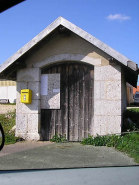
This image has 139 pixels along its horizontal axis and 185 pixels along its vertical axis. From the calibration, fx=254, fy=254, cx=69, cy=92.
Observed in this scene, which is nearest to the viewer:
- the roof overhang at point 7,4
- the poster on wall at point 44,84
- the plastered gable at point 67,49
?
the roof overhang at point 7,4

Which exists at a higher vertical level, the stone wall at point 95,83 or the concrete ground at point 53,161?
the stone wall at point 95,83

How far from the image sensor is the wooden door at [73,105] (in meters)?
6.09

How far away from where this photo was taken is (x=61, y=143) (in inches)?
231

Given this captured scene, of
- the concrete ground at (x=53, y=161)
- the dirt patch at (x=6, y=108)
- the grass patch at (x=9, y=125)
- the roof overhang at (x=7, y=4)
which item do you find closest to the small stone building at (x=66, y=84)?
the grass patch at (x=9, y=125)

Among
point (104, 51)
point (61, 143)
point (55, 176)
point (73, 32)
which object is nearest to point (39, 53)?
point (73, 32)

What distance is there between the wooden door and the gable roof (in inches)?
29.3

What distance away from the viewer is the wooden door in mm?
6094

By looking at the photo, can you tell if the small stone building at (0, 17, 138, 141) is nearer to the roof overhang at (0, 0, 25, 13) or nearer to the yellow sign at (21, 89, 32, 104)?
the yellow sign at (21, 89, 32, 104)

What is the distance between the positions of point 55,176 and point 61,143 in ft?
11.8

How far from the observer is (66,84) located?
6.21m

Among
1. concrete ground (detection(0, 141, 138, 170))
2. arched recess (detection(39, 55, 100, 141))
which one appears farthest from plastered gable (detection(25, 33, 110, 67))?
concrete ground (detection(0, 141, 138, 170))

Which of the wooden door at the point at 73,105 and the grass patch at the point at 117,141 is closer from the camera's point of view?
the grass patch at the point at 117,141

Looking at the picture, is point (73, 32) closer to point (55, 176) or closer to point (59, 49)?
point (59, 49)

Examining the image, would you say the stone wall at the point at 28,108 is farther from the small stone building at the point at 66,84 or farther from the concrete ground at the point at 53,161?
the concrete ground at the point at 53,161
